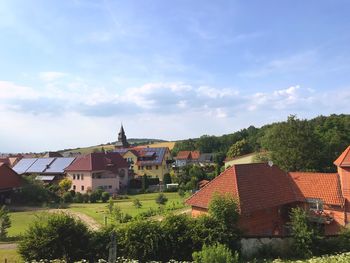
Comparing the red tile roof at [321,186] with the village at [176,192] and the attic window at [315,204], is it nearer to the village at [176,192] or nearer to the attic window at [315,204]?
the village at [176,192]

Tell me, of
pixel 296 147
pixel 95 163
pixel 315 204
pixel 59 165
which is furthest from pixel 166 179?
pixel 315 204

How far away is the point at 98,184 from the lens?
2516 inches

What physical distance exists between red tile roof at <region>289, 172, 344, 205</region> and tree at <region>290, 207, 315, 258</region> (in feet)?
26.2

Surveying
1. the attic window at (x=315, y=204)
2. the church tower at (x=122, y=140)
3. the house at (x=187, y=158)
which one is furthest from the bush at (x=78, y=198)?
the house at (x=187, y=158)

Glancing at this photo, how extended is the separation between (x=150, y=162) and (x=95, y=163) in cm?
1776

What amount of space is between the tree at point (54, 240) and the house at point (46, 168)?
48.9 metres

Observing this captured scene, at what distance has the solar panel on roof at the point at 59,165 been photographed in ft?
229

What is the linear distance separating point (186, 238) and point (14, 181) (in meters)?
43.1

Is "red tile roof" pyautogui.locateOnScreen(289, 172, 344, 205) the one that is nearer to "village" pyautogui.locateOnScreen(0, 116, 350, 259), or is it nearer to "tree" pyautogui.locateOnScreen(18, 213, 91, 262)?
"village" pyautogui.locateOnScreen(0, 116, 350, 259)

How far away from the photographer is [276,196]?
30.2 metres

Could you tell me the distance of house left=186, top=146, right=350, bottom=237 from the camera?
27906mm

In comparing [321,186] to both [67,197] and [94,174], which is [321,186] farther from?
[94,174]

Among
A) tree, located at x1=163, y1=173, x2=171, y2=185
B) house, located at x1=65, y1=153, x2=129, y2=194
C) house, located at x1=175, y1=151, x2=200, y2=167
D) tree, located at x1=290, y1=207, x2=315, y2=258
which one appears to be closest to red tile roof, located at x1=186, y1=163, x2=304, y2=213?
tree, located at x1=290, y1=207, x2=315, y2=258

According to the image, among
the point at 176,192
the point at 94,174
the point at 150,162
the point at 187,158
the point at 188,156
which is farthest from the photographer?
the point at 188,156
